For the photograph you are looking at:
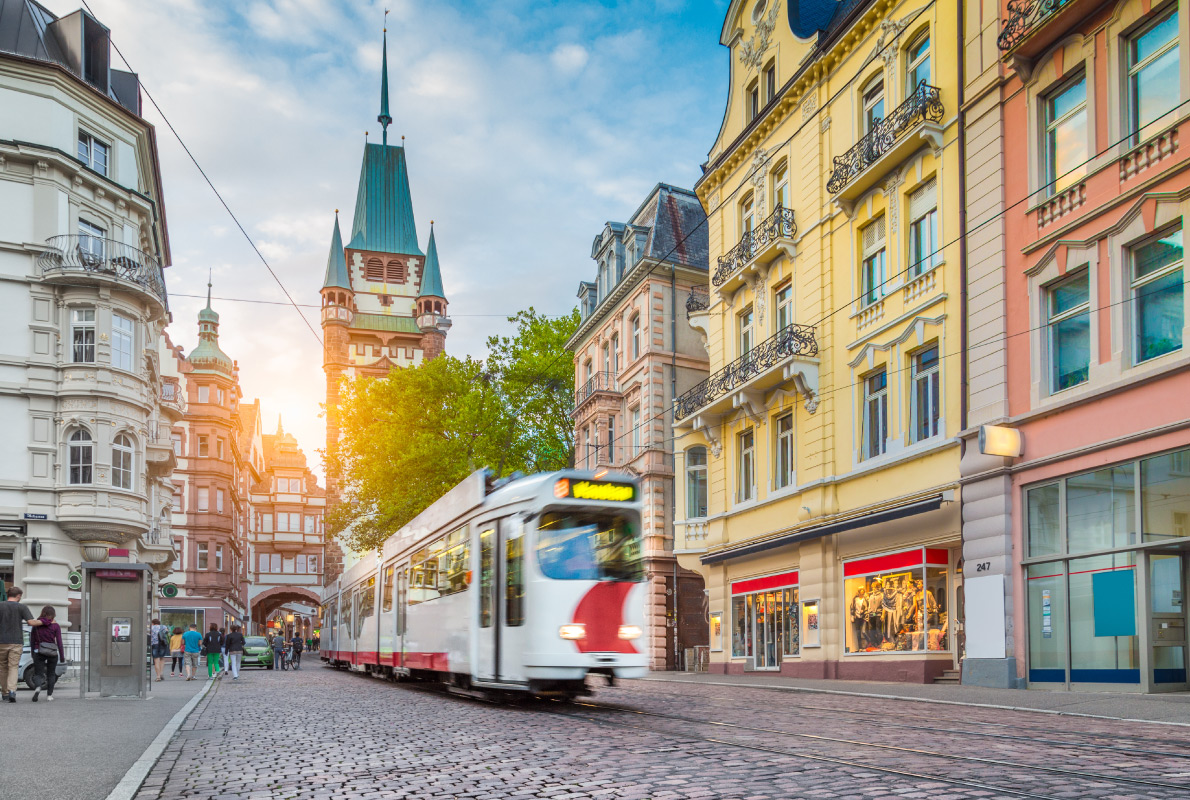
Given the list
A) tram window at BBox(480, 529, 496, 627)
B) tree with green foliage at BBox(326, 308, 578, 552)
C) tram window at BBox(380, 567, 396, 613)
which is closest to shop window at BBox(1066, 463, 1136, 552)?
tram window at BBox(480, 529, 496, 627)

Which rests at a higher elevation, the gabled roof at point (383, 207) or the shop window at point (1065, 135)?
the gabled roof at point (383, 207)

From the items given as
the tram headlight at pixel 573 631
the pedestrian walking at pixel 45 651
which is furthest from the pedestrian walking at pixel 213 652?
the tram headlight at pixel 573 631

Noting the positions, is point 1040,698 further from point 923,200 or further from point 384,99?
point 384,99

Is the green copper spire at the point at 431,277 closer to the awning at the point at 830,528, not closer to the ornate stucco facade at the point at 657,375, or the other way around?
the ornate stucco facade at the point at 657,375

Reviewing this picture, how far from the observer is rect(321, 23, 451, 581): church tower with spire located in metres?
104

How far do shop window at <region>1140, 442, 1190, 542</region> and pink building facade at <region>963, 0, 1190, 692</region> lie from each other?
21 mm

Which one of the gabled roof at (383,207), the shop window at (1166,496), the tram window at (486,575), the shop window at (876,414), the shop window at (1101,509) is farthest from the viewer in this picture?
the gabled roof at (383,207)

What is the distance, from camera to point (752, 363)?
2819 centimetres

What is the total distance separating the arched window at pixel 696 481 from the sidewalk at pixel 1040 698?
12.8m

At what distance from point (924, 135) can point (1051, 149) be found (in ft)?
10.5

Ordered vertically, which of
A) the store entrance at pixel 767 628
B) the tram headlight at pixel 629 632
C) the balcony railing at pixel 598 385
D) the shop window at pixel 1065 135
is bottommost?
the store entrance at pixel 767 628

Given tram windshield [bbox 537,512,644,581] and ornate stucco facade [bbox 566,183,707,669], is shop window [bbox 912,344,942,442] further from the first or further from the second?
ornate stucco facade [bbox 566,183,707,669]

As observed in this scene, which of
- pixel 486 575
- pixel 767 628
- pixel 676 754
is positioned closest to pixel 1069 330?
pixel 486 575

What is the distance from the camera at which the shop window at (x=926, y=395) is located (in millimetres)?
21938
